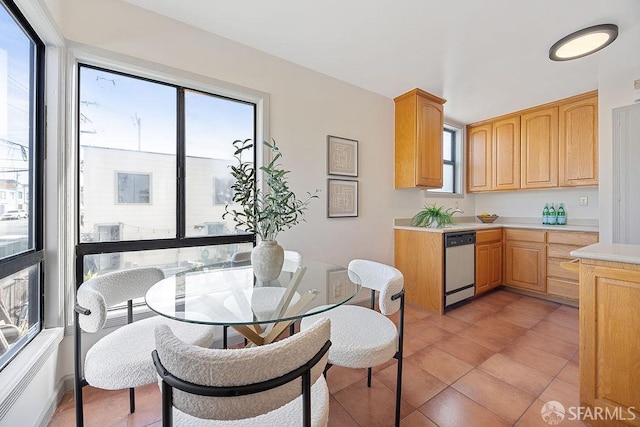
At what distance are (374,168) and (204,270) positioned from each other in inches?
83.9

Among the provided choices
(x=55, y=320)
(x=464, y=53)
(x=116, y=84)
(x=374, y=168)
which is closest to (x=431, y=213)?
(x=374, y=168)

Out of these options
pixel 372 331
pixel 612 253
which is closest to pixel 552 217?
pixel 612 253

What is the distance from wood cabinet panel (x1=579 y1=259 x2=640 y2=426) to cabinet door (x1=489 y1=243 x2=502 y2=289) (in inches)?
83.3

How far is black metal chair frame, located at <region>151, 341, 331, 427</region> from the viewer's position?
617 mm

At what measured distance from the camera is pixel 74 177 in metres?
1.62

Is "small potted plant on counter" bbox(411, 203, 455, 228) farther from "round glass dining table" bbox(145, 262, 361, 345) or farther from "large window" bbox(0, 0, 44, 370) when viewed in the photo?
"large window" bbox(0, 0, 44, 370)

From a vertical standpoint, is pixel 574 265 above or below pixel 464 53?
below

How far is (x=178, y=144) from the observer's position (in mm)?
1994

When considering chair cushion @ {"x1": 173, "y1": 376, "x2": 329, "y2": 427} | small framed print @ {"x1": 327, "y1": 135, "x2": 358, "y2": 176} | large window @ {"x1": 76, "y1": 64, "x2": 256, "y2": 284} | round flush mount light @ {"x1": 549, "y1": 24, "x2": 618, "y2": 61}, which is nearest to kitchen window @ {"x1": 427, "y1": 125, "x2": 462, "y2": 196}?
round flush mount light @ {"x1": 549, "y1": 24, "x2": 618, "y2": 61}

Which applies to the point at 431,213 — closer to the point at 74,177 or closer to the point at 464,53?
the point at 464,53

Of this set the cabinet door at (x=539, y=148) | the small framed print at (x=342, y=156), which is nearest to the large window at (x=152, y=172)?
the small framed print at (x=342, y=156)

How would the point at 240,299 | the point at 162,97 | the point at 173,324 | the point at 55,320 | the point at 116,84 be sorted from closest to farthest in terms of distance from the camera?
the point at 240,299, the point at 173,324, the point at 55,320, the point at 116,84, the point at 162,97

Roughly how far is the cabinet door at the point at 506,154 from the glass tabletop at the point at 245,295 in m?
3.23

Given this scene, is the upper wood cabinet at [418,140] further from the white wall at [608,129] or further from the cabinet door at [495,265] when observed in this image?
the white wall at [608,129]
